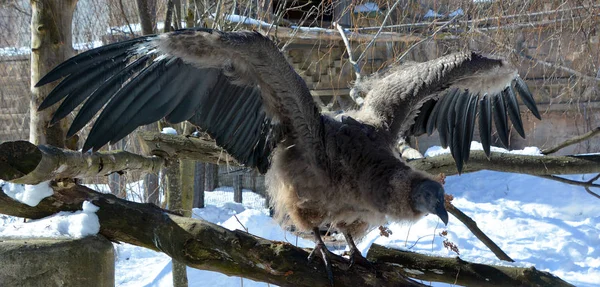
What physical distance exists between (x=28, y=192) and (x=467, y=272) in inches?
84.6

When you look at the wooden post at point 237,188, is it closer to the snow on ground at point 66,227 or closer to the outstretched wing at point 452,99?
the outstretched wing at point 452,99

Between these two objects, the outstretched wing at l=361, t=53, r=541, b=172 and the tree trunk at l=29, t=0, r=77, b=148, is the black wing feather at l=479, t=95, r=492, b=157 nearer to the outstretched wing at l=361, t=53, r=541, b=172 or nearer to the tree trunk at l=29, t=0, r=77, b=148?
the outstretched wing at l=361, t=53, r=541, b=172

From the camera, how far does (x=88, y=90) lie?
2568 millimetres

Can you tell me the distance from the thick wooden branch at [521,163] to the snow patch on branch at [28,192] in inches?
95.5

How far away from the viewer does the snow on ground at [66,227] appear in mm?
2801

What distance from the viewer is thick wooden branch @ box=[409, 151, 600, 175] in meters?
4.19

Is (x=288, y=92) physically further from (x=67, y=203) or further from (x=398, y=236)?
(x=398, y=236)

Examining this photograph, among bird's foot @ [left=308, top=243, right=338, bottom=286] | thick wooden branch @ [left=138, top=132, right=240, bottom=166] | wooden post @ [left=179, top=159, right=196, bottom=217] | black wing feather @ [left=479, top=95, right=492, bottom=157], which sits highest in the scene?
black wing feather @ [left=479, top=95, right=492, bottom=157]

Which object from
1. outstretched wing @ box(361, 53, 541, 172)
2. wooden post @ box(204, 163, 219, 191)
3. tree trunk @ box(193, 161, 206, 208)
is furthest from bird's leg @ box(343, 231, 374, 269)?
wooden post @ box(204, 163, 219, 191)

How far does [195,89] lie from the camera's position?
2.89m

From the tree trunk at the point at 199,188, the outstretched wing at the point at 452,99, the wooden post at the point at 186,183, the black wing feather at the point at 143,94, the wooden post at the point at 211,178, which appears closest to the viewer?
the black wing feather at the point at 143,94

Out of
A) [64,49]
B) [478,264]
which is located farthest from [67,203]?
[478,264]

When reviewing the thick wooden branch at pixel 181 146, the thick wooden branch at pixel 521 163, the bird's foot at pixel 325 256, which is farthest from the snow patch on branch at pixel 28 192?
the thick wooden branch at pixel 521 163

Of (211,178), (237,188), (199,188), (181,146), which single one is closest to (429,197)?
(181,146)
